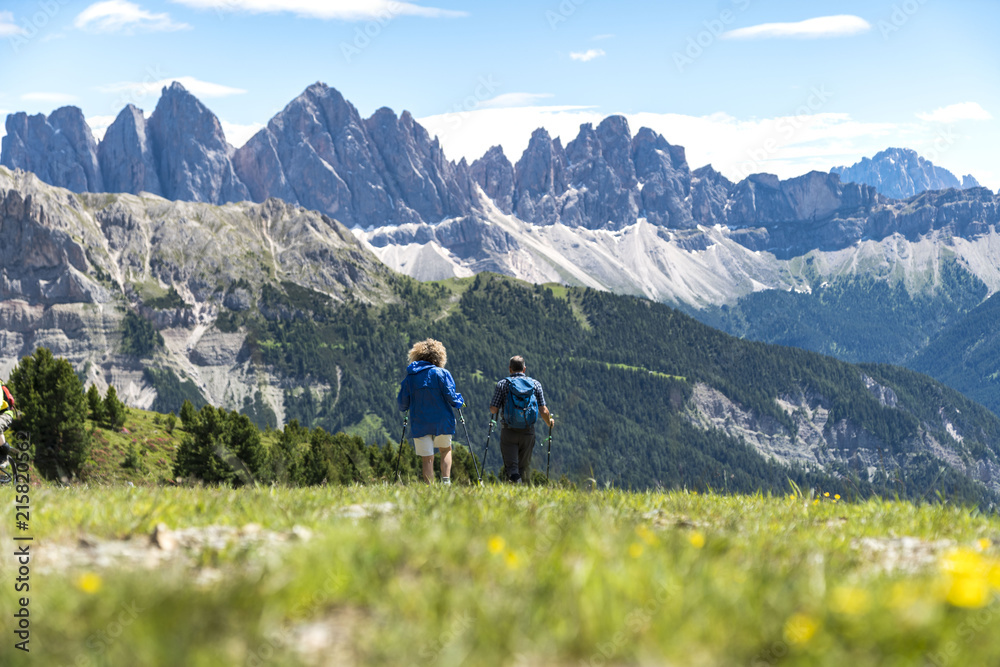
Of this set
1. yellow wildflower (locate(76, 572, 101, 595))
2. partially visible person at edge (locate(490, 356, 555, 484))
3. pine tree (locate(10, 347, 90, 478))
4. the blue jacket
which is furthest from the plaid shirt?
pine tree (locate(10, 347, 90, 478))

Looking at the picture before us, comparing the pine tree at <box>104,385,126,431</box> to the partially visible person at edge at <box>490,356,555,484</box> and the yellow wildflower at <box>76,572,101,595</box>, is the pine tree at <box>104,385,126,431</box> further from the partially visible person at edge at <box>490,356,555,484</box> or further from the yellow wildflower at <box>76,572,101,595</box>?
the yellow wildflower at <box>76,572,101,595</box>

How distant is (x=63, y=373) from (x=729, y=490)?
54.4 metres

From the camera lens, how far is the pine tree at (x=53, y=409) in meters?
50.4

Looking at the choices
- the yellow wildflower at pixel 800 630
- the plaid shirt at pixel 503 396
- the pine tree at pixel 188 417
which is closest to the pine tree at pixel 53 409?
the pine tree at pixel 188 417

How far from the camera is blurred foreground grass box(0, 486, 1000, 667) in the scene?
3719mm

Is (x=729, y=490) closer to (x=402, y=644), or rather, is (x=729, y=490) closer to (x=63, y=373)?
(x=402, y=644)

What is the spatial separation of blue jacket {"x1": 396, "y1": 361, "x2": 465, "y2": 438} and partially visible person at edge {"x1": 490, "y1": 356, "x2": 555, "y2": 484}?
1.51 metres

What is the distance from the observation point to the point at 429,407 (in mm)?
17094

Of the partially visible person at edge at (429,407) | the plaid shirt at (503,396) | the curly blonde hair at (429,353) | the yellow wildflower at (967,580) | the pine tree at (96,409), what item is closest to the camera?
the yellow wildflower at (967,580)

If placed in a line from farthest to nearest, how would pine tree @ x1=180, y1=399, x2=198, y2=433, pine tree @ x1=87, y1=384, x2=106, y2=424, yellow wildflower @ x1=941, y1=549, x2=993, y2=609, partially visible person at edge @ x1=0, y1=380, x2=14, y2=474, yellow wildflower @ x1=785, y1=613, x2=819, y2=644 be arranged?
pine tree @ x1=180, y1=399, x2=198, y2=433 → pine tree @ x1=87, y1=384, x2=106, y2=424 → partially visible person at edge @ x1=0, y1=380, x2=14, y2=474 → yellow wildflower @ x1=941, y1=549, x2=993, y2=609 → yellow wildflower @ x1=785, y1=613, x2=819, y2=644

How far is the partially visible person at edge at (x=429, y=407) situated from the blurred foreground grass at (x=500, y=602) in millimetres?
10635

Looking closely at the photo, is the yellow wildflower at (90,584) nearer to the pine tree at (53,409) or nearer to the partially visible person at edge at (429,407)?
the partially visible person at edge at (429,407)

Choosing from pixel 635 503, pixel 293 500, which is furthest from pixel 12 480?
pixel 635 503

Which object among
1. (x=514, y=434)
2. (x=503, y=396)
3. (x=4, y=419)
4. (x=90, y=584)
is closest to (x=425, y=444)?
(x=503, y=396)
